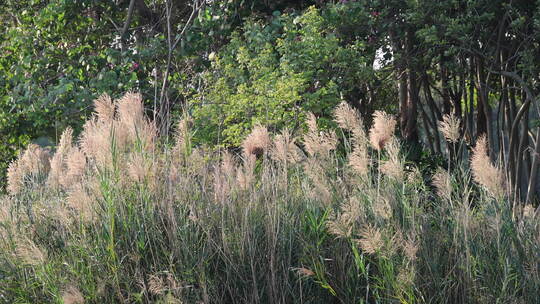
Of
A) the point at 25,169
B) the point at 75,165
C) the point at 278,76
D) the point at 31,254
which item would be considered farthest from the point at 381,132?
the point at 278,76

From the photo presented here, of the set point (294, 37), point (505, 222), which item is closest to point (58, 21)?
point (294, 37)

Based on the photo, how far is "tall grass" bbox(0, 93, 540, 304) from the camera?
373 centimetres

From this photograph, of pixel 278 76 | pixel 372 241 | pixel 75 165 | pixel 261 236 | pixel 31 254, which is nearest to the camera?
pixel 372 241

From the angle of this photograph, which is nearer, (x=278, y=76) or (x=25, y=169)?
(x=25, y=169)

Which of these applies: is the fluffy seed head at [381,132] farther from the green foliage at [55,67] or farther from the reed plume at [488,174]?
the green foliage at [55,67]

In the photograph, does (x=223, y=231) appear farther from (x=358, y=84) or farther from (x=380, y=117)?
(x=358, y=84)

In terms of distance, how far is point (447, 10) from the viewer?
9.59 m

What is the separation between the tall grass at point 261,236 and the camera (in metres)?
3.73

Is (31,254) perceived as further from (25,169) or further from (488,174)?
(488,174)

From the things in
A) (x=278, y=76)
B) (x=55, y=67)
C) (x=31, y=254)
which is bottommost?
(x=31, y=254)

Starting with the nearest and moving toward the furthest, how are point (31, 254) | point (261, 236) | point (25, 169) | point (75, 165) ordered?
point (31, 254), point (261, 236), point (75, 165), point (25, 169)

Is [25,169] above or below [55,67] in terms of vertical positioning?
below

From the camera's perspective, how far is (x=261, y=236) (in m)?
4.11

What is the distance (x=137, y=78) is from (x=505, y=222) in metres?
6.55
